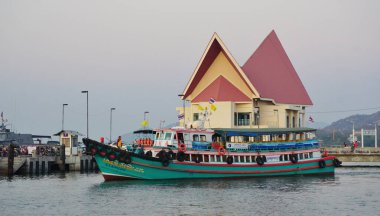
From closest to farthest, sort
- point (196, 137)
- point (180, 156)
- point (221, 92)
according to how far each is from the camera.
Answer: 1. point (180, 156)
2. point (196, 137)
3. point (221, 92)

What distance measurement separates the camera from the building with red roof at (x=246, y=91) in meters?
82.7

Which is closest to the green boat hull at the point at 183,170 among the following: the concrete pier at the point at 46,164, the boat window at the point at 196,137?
the boat window at the point at 196,137

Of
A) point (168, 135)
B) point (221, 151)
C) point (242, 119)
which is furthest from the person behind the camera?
point (242, 119)

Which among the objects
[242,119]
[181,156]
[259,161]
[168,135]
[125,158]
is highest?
[242,119]

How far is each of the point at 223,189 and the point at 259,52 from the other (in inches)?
1631

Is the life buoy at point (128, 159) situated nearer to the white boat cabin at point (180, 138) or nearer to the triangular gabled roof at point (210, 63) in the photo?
the white boat cabin at point (180, 138)

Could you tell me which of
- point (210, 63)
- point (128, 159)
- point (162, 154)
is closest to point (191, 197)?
point (162, 154)

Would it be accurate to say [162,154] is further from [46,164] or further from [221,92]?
[221,92]

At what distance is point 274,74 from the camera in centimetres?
9206

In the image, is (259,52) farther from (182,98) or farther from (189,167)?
(189,167)

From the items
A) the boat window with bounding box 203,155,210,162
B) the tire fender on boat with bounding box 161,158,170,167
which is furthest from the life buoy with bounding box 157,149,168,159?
the boat window with bounding box 203,155,210,162

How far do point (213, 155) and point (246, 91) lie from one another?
21.3 metres

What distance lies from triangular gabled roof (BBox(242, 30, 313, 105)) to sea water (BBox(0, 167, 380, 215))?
22.8m

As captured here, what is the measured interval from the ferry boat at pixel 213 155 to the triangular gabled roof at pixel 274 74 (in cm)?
1319
